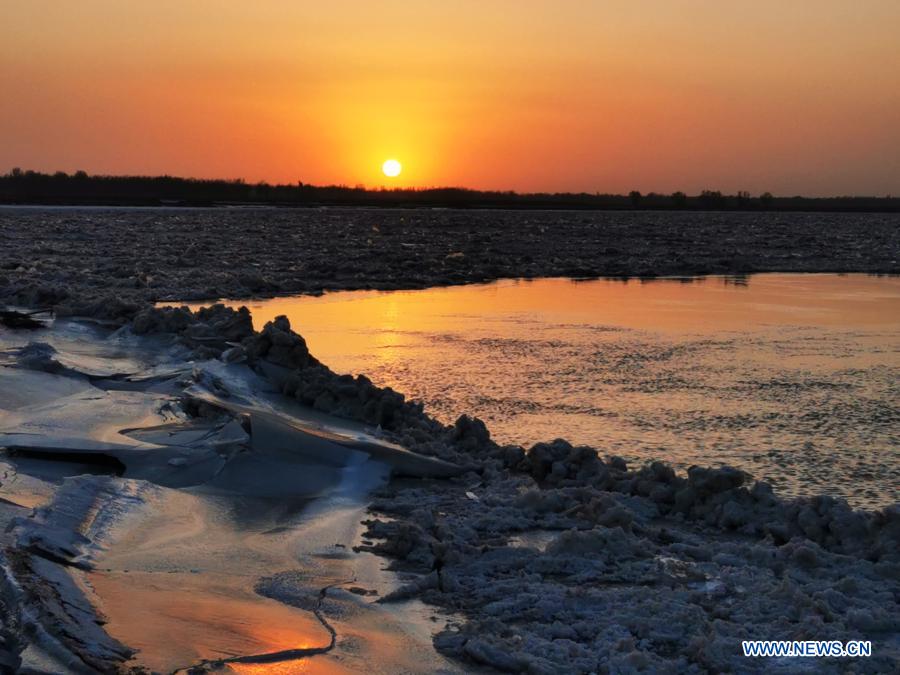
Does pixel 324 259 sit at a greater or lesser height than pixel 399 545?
greater

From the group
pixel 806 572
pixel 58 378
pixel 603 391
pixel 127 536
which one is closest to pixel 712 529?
pixel 806 572

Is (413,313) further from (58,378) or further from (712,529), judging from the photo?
(712,529)

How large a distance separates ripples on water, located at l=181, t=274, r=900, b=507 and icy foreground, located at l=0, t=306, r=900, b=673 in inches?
33.0

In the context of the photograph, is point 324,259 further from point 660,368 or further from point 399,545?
point 399,545

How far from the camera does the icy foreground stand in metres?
3.92

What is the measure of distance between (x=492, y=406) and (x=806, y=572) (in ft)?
13.7

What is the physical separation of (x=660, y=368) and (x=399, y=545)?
6.07 meters

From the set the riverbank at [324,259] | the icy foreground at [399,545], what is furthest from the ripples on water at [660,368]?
the riverbank at [324,259]

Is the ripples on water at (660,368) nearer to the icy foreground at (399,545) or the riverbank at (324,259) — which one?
the icy foreground at (399,545)

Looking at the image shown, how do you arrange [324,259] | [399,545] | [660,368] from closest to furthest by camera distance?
1. [399,545]
2. [660,368]
3. [324,259]

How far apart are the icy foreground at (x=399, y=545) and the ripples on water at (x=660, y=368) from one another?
33.0 inches

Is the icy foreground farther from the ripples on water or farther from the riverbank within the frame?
the riverbank

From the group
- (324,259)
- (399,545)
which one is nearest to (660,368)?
(399,545)

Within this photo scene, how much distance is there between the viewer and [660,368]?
10.6 m
